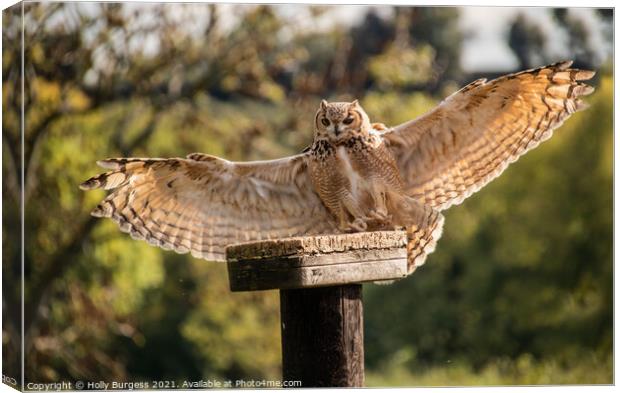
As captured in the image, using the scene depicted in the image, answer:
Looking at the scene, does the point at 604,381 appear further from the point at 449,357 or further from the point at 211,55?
the point at 211,55

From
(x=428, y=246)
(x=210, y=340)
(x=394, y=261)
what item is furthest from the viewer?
(x=210, y=340)

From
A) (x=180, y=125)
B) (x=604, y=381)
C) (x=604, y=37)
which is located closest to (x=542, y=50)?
(x=604, y=37)

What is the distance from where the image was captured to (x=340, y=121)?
6121mm

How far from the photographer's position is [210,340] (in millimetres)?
18703

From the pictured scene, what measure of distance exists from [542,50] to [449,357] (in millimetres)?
5384

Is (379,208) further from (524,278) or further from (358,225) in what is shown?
(524,278)

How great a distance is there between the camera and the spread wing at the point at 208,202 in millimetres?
6113

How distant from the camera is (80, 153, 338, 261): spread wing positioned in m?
6.11

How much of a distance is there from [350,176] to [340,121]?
0.28m

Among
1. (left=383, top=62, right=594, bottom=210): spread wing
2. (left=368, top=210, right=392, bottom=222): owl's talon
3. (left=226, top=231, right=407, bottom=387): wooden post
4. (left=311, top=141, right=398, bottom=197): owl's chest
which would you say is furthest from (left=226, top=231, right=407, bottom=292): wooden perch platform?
(left=383, top=62, right=594, bottom=210): spread wing

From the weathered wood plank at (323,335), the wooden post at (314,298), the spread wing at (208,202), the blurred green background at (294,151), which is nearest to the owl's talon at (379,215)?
the spread wing at (208,202)

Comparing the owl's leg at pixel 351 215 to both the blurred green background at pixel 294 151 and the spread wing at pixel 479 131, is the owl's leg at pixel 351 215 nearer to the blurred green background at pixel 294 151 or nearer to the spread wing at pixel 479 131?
the spread wing at pixel 479 131

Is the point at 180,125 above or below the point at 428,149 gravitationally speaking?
above

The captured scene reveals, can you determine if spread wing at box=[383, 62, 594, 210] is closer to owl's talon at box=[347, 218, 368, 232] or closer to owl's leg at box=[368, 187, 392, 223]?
owl's leg at box=[368, 187, 392, 223]
